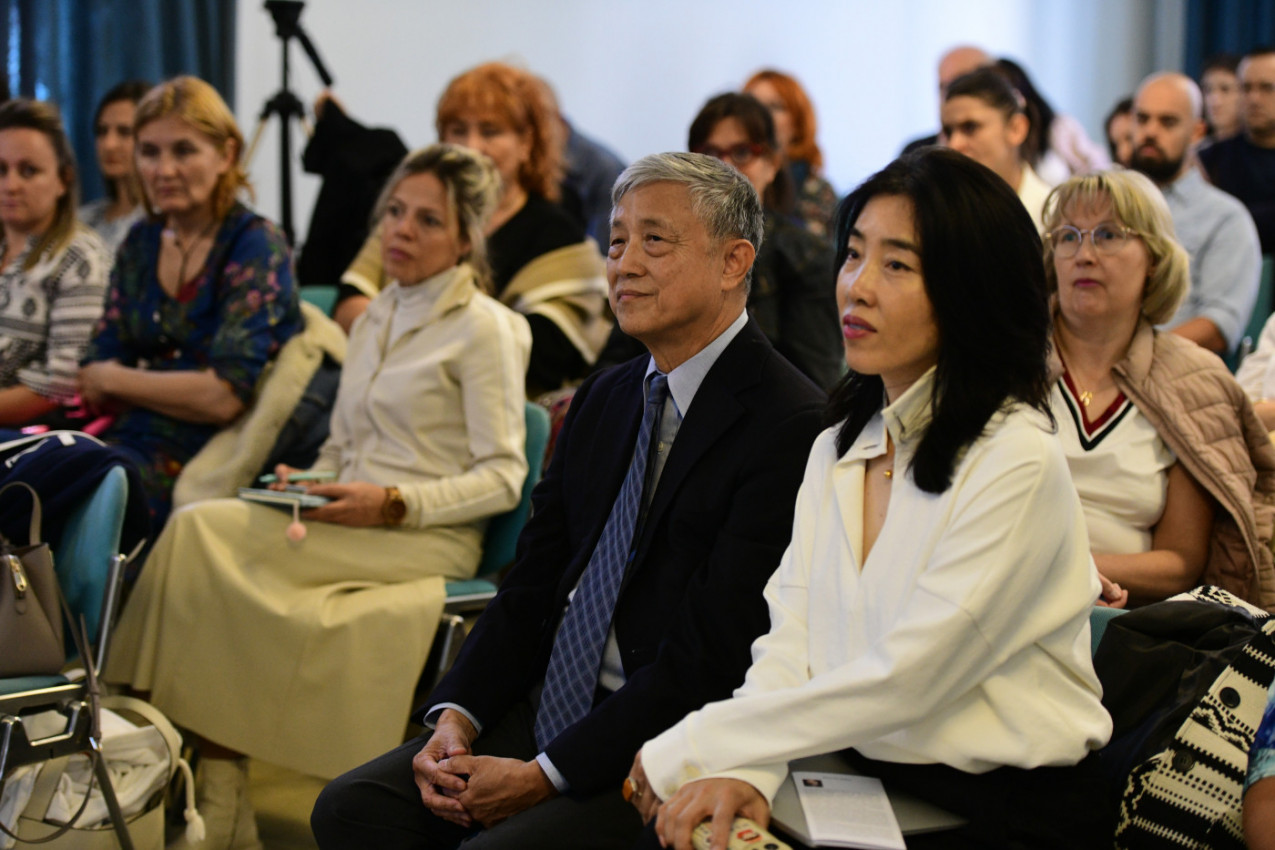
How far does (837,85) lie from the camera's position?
6.49 m

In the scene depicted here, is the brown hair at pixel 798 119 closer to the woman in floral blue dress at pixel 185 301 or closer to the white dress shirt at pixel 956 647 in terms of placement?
the woman in floral blue dress at pixel 185 301

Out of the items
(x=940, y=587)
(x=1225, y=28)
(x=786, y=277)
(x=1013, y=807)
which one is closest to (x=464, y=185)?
(x=786, y=277)

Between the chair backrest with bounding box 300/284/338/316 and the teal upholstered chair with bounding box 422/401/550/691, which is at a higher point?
the chair backrest with bounding box 300/284/338/316

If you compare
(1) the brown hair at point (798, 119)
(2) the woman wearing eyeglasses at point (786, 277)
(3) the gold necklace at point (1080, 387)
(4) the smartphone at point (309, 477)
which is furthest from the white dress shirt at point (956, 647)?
(1) the brown hair at point (798, 119)

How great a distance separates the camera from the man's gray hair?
1.70 meters

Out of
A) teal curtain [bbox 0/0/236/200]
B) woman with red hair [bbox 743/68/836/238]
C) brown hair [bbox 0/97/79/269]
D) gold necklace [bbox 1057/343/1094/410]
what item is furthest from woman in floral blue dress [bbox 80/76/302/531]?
teal curtain [bbox 0/0/236/200]

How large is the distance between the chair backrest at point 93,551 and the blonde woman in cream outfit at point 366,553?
185mm

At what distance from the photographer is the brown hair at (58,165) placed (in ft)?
10.6

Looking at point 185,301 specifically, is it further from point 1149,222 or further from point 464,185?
point 1149,222

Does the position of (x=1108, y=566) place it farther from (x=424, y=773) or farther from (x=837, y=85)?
(x=837, y=85)

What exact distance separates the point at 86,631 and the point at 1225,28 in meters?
6.03

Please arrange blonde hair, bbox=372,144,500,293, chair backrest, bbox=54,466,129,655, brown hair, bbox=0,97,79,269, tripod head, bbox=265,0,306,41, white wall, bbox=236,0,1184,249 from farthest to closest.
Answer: white wall, bbox=236,0,1184,249 → tripod head, bbox=265,0,306,41 → brown hair, bbox=0,97,79,269 → blonde hair, bbox=372,144,500,293 → chair backrest, bbox=54,466,129,655

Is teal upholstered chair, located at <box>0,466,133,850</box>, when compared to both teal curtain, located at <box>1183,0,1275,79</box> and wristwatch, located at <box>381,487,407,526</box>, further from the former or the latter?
teal curtain, located at <box>1183,0,1275,79</box>

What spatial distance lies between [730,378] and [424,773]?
641mm
